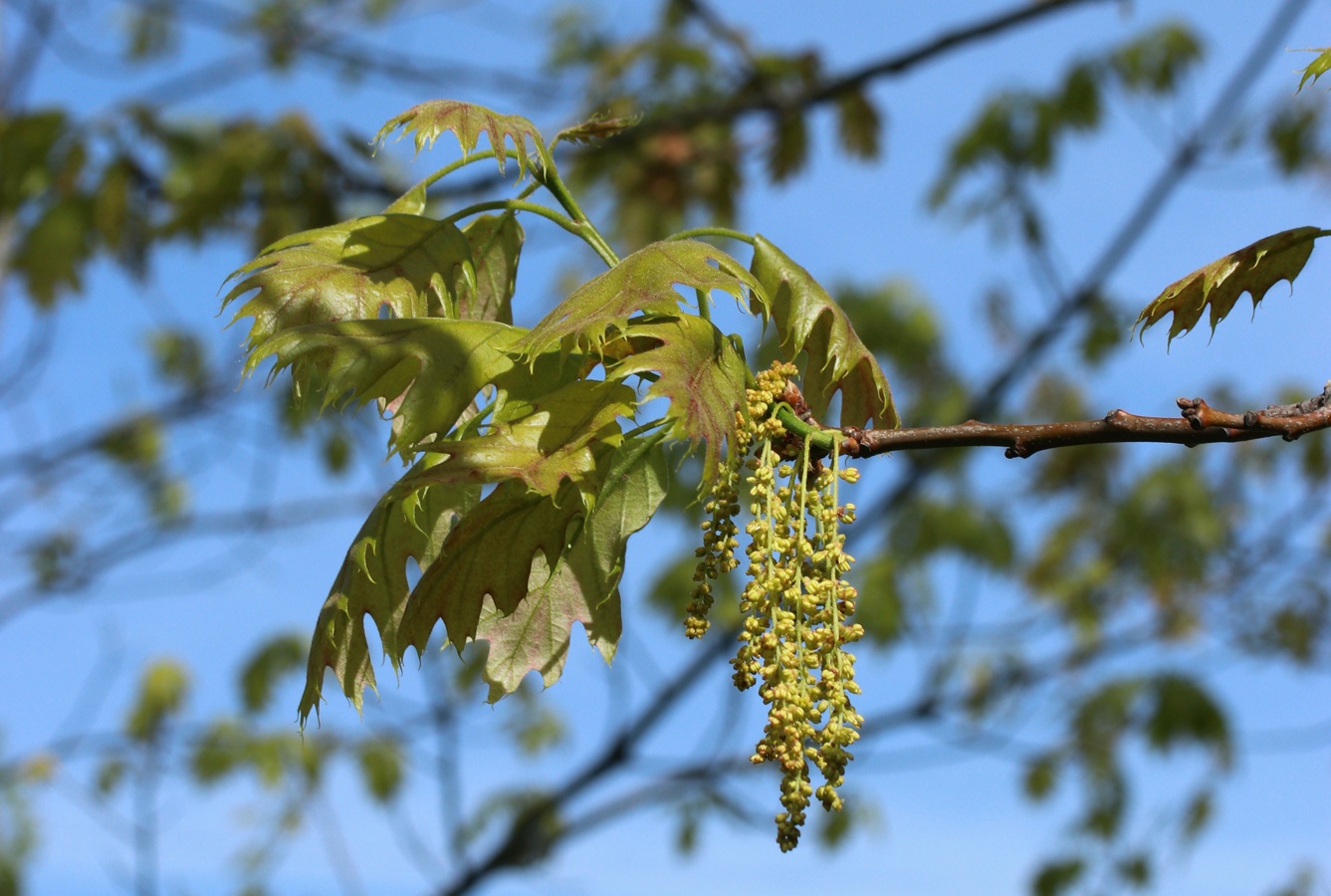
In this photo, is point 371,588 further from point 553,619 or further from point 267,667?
point 267,667

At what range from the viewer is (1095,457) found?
9.41 m

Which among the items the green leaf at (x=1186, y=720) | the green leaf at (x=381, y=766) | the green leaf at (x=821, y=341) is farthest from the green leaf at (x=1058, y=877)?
the green leaf at (x=821, y=341)

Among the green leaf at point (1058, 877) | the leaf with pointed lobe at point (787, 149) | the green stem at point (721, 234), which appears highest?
the leaf with pointed lobe at point (787, 149)

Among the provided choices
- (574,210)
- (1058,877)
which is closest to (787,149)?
(574,210)

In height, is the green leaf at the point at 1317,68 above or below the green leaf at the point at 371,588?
above

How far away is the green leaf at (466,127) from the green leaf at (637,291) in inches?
11.3

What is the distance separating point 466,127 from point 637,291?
0.42 metres

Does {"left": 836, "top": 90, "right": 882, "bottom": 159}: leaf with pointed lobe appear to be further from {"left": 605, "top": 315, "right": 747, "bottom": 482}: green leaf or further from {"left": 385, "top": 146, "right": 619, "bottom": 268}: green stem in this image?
{"left": 605, "top": 315, "right": 747, "bottom": 482}: green leaf

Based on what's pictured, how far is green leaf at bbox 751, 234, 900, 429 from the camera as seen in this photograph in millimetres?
1666

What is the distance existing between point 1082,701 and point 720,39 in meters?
5.11

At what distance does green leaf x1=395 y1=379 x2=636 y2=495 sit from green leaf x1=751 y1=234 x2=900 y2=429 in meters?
0.35

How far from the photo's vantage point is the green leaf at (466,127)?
164 centimetres

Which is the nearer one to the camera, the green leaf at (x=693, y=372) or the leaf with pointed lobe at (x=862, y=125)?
the green leaf at (x=693, y=372)

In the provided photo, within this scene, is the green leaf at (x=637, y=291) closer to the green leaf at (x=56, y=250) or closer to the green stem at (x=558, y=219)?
the green stem at (x=558, y=219)
